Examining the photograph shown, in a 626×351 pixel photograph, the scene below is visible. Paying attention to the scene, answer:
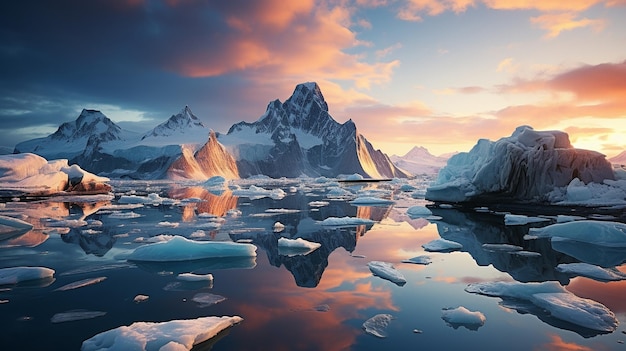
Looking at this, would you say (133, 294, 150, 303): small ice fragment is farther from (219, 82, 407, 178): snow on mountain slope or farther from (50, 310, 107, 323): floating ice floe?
(219, 82, 407, 178): snow on mountain slope

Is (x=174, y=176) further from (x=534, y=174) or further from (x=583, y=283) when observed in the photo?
(x=583, y=283)

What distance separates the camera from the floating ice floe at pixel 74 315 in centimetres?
573

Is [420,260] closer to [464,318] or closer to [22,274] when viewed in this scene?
[464,318]

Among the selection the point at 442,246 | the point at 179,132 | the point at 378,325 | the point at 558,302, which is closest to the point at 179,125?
the point at 179,132

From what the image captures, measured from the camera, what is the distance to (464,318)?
233 inches

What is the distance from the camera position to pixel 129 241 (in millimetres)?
12312

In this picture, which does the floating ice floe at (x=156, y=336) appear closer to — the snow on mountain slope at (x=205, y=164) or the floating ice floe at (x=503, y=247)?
the floating ice floe at (x=503, y=247)

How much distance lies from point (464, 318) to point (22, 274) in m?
9.33

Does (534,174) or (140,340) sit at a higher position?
(534,174)

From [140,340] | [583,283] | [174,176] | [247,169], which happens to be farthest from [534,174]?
[247,169]

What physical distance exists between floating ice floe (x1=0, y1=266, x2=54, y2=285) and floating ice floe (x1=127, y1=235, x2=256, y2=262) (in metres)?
2.01

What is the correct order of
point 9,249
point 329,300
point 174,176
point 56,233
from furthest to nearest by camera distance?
1. point 174,176
2. point 56,233
3. point 9,249
4. point 329,300

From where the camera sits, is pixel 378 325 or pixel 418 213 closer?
pixel 378 325

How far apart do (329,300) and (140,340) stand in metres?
3.53
